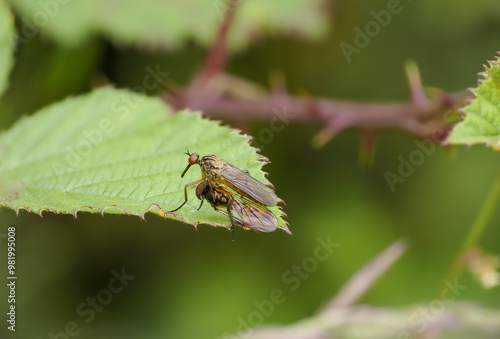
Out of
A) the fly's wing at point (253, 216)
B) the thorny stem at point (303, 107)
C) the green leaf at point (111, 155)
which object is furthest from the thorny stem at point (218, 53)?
the fly's wing at point (253, 216)

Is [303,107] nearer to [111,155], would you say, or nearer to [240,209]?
[240,209]

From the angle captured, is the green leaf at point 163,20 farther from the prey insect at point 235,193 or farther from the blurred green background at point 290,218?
the prey insect at point 235,193

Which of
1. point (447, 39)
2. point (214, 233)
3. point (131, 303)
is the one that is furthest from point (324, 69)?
point (131, 303)

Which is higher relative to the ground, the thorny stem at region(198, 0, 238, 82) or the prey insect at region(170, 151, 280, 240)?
the thorny stem at region(198, 0, 238, 82)

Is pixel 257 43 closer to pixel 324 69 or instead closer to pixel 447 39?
pixel 324 69

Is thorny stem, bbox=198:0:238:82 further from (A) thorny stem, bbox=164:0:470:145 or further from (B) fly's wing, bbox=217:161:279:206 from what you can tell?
(B) fly's wing, bbox=217:161:279:206

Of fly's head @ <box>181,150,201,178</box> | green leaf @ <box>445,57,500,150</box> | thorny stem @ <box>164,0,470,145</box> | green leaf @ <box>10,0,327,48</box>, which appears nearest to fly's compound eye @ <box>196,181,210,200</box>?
fly's head @ <box>181,150,201,178</box>

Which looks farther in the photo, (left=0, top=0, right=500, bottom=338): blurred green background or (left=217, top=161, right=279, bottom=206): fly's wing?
(left=0, top=0, right=500, bottom=338): blurred green background
